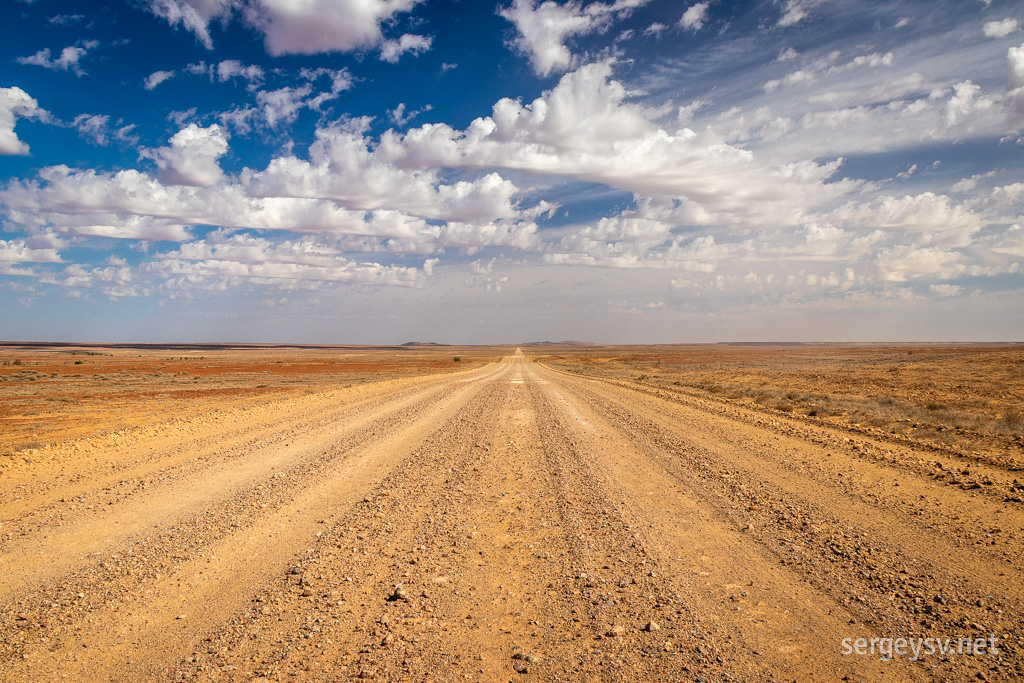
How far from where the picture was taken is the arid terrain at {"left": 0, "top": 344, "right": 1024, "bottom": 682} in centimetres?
390

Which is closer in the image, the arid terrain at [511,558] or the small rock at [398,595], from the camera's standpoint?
the arid terrain at [511,558]

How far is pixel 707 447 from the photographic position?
38.0 feet

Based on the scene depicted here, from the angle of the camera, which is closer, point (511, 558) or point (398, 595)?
point (398, 595)

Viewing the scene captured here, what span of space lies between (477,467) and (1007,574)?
7255 millimetres

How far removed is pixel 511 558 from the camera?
5664 mm

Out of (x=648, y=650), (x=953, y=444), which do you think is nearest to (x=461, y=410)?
A: (x=953, y=444)

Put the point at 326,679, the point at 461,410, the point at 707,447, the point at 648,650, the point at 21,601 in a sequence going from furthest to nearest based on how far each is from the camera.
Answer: the point at 461,410 → the point at 707,447 → the point at 21,601 → the point at 648,650 → the point at 326,679

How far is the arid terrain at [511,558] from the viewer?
12.8ft

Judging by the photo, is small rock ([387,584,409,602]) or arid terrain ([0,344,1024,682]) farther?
small rock ([387,584,409,602])

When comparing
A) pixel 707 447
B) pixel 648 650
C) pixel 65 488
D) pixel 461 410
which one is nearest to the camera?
pixel 648 650

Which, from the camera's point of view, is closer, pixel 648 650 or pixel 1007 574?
pixel 648 650

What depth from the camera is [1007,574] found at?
5066 millimetres

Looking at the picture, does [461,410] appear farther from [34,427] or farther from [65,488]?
[34,427]

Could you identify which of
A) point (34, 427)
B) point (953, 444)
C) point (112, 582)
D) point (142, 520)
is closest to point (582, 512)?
point (112, 582)
